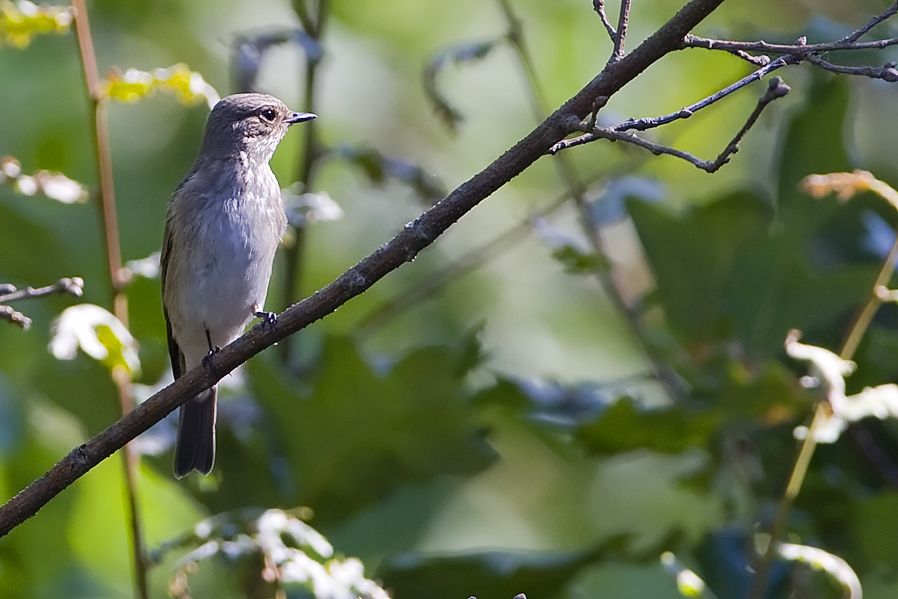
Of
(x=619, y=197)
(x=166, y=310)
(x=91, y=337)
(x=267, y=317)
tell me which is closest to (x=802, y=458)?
(x=619, y=197)

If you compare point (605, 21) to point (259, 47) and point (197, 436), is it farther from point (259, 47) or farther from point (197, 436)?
point (197, 436)

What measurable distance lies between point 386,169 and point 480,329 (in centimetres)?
61

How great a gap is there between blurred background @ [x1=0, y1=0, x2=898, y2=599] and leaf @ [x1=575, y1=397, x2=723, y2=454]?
11mm

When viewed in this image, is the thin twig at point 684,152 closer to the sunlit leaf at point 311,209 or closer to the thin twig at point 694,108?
the thin twig at point 694,108

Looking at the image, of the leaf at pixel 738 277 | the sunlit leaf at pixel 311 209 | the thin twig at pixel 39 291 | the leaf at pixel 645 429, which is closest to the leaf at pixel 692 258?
the leaf at pixel 738 277

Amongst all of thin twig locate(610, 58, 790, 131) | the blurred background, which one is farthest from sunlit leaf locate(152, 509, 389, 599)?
thin twig locate(610, 58, 790, 131)

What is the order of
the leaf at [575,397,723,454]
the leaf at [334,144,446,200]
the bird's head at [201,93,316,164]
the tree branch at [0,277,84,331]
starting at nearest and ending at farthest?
the tree branch at [0,277,84,331], the leaf at [575,397,723,454], the leaf at [334,144,446,200], the bird's head at [201,93,316,164]

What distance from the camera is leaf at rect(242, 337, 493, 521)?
400 centimetres

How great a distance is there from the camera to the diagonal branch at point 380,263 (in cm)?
223

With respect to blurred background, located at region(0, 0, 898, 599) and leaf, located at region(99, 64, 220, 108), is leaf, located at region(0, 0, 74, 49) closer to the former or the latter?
leaf, located at region(99, 64, 220, 108)

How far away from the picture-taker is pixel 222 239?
A: 14.6 feet

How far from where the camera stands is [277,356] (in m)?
4.56

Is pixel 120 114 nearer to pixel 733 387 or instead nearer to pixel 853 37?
pixel 733 387

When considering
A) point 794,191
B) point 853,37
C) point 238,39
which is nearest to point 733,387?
point 794,191
